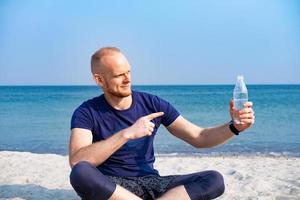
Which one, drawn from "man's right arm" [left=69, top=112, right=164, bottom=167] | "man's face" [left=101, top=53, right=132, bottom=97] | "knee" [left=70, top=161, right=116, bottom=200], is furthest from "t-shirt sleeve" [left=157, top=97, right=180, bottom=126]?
"knee" [left=70, top=161, right=116, bottom=200]

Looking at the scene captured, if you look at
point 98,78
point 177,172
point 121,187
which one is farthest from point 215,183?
point 177,172

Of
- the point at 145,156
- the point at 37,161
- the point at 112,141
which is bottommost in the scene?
the point at 37,161

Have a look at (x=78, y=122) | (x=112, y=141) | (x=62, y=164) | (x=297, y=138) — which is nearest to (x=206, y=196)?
(x=112, y=141)

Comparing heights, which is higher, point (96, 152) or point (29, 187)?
point (96, 152)

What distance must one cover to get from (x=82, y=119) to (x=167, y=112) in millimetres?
822

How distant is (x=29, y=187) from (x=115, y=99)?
276 cm

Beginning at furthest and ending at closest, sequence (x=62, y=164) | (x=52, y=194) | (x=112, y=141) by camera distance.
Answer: (x=62, y=164) < (x=52, y=194) < (x=112, y=141)

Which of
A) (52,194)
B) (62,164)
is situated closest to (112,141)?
(52,194)

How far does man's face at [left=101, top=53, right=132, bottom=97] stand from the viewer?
13.0ft

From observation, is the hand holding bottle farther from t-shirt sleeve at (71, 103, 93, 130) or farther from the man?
t-shirt sleeve at (71, 103, 93, 130)

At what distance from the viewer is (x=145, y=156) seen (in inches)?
165

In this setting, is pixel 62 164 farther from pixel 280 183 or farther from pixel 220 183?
pixel 220 183

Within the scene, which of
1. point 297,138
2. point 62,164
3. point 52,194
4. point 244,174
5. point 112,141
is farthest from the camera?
point 297,138

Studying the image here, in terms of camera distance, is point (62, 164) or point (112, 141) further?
point (62, 164)
